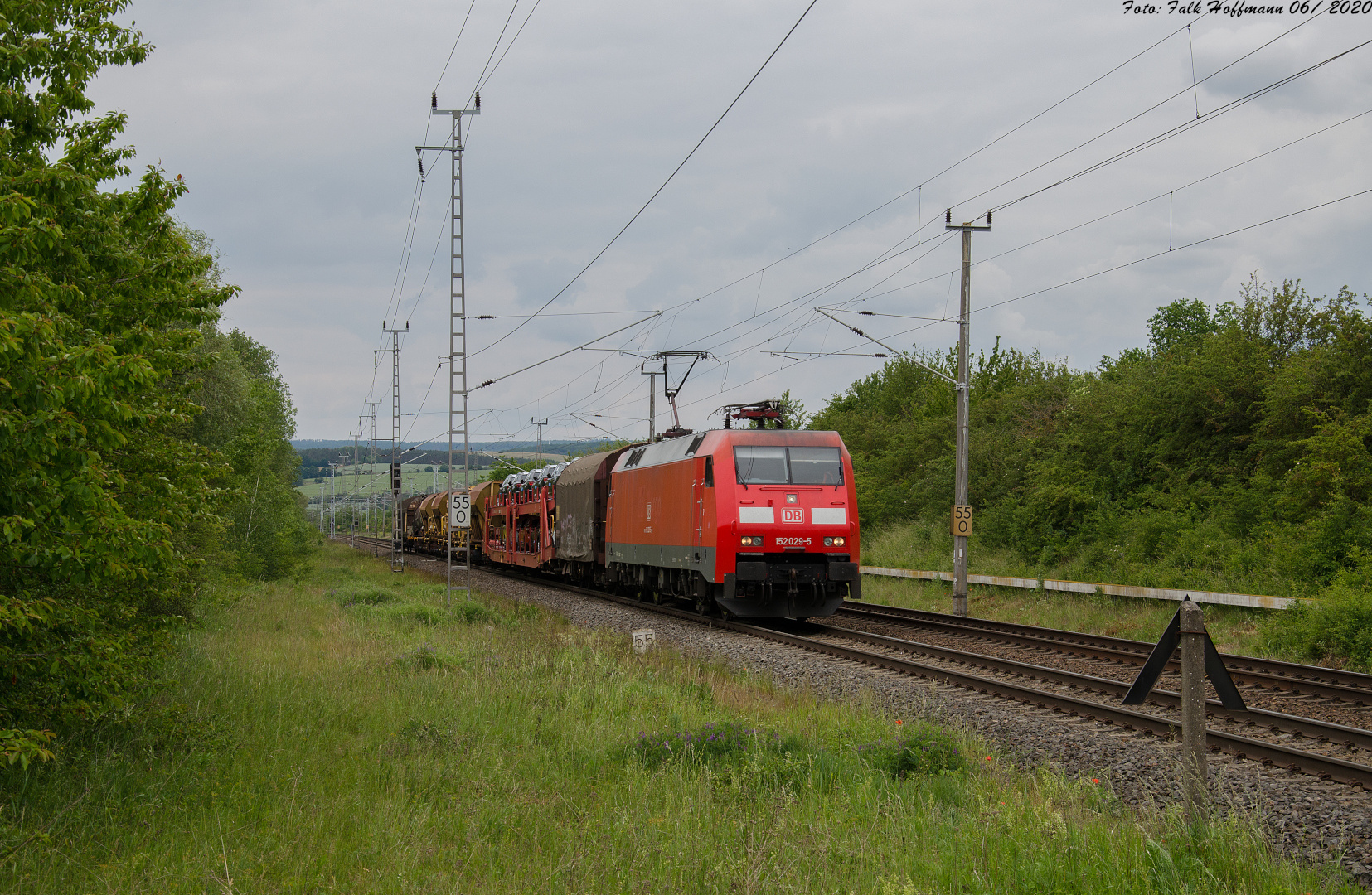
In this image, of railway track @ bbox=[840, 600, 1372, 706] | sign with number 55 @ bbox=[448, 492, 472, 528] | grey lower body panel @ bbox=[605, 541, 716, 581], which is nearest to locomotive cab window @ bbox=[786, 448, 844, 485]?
grey lower body panel @ bbox=[605, 541, 716, 581]

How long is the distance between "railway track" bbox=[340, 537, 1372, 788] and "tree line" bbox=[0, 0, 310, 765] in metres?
8.27

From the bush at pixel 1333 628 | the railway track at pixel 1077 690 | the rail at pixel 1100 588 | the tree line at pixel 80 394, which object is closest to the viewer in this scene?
the tree line at pixel 80 394

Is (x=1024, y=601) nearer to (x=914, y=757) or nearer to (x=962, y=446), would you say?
(x=962, y=446)

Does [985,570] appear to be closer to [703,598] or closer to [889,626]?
[889,626]

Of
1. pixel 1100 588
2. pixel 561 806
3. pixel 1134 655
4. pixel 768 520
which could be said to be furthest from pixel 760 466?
pixel 561 806

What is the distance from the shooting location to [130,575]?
6.69m

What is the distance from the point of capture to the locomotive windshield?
59.0 feet

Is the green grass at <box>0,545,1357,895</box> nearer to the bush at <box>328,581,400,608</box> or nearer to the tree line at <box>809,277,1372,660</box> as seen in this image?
the tree line at <box>809,277,1372,660</box>

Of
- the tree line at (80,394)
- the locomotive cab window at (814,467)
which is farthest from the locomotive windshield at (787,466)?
the tree line at (80,394)

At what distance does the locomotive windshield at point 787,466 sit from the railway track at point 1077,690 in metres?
2.66

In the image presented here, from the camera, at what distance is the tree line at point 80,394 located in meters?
4.83

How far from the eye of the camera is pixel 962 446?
22078 mm

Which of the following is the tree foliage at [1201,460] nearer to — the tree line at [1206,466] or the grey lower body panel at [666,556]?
the tree line at [1206,466]

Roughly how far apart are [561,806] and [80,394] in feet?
12.7
